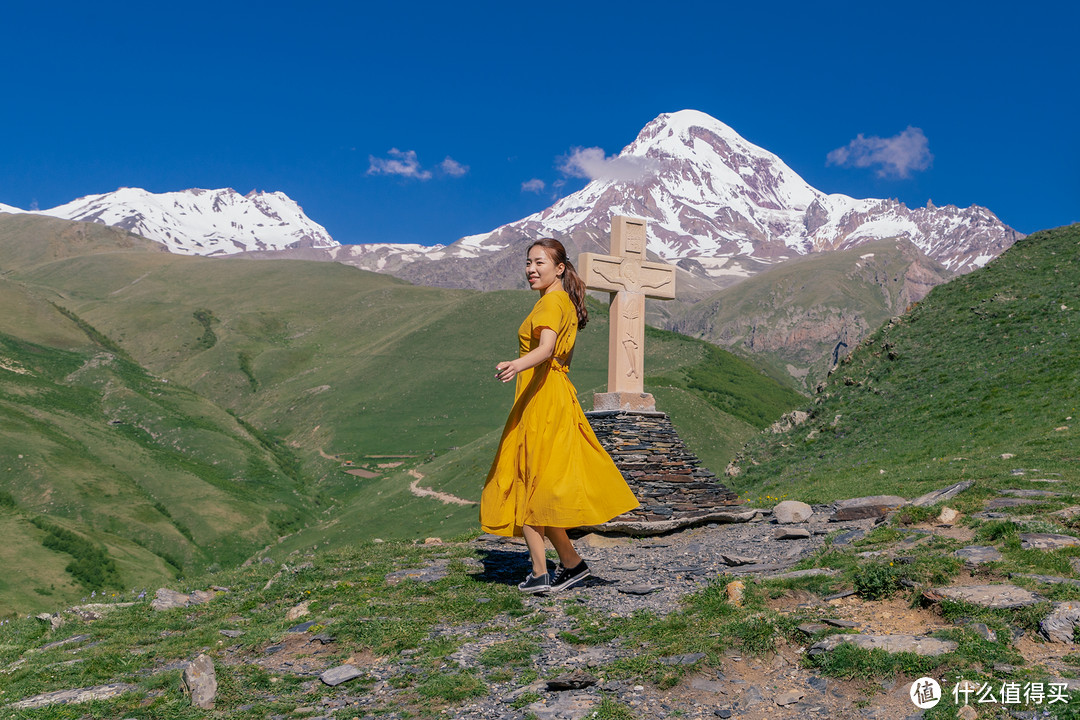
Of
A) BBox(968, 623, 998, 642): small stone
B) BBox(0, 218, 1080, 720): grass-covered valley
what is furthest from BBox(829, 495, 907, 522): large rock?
BBox(968, 623, 998, 642): small stone

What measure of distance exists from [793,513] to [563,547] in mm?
6796

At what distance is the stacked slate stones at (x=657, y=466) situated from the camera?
1564 centimetres

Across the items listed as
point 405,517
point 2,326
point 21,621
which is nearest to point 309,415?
point 2,326

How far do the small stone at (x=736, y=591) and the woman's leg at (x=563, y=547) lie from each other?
6.20ft

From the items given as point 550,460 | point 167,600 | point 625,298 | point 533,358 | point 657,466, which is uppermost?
point 625,298

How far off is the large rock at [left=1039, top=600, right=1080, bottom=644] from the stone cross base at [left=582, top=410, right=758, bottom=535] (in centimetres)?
880

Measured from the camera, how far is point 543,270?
9172 millimetres

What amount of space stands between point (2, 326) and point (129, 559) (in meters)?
65.3

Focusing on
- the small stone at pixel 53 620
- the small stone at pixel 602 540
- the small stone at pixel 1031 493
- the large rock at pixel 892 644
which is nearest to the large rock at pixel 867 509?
the small stone at pixel 1031 493

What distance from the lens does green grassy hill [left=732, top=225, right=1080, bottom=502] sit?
20266 mm

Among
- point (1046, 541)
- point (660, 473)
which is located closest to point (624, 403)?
point (660, 473)

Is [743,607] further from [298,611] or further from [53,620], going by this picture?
[53,620]

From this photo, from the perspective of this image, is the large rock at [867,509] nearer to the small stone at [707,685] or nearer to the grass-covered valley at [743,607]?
the grass-covered valley at [743,607]

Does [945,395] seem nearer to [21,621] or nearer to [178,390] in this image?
[21,621]
